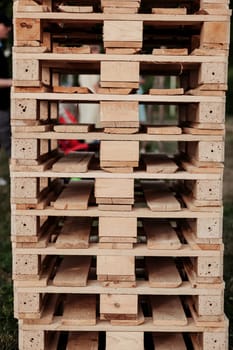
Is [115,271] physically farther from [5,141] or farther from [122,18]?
[5,141]

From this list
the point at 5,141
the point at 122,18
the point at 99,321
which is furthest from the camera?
the point at 5,141

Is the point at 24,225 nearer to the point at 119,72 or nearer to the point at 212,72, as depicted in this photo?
the point at 119,72

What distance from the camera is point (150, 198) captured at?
4.30 meters

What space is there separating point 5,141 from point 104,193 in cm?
515

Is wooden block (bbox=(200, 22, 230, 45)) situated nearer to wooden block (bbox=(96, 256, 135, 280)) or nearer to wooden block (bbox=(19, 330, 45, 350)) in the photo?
wooden block (bbox=(96, 256, 135, 280))

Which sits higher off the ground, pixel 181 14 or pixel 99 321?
pixel 181 14

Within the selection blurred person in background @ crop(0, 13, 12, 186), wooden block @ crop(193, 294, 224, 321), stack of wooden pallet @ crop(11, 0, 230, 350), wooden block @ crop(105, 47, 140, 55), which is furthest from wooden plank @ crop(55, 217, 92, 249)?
blurred person in background @ crop(0, 13, 12, 186)

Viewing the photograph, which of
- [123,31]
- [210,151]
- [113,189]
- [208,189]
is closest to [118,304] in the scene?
[113,189]

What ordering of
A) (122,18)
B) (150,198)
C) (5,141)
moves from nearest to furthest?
1. (122,18)
2. (150,198)
3. (5,141)

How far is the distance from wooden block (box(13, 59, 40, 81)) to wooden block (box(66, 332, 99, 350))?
175 centimetres

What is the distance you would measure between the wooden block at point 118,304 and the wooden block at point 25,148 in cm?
98

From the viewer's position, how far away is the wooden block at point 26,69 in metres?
3.81

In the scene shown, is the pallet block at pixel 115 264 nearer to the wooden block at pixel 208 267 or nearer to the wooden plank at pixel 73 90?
the wooden block at pixel 208 267

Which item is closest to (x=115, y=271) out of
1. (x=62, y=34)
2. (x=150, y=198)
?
(x=150, y=198)
